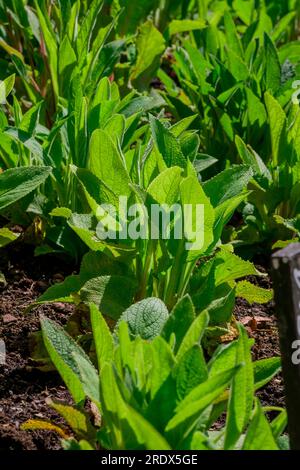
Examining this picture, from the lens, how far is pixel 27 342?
8.89ft

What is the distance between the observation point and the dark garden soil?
2361 mm

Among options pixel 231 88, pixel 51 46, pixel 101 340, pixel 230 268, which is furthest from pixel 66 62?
pixel 101 340

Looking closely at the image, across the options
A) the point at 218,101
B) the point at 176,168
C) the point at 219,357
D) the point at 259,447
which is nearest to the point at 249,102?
the point at 218,101

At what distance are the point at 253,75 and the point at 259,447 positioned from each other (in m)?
1.98

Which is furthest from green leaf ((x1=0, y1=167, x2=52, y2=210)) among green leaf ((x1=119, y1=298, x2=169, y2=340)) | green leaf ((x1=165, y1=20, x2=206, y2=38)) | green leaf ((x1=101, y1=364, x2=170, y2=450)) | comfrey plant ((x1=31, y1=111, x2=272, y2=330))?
green leaf ((x1=165, y1=20, x2=206, y2=38))

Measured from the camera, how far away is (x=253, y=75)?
358 centimetres

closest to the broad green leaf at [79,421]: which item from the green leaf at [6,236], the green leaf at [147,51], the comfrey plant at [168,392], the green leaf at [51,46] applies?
the comfrey plant at [168,392]

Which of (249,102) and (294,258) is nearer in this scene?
(294,258)

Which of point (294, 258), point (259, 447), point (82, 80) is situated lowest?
point (259, 447)

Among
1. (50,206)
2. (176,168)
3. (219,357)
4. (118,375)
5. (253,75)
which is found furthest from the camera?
(253,75)

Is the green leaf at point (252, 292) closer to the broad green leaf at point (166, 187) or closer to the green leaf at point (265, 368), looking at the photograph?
the broad green leaf at point (166, 187)

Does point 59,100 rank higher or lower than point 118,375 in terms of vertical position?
higher

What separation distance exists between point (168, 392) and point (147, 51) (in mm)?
2267

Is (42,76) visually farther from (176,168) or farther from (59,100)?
(176,168)
